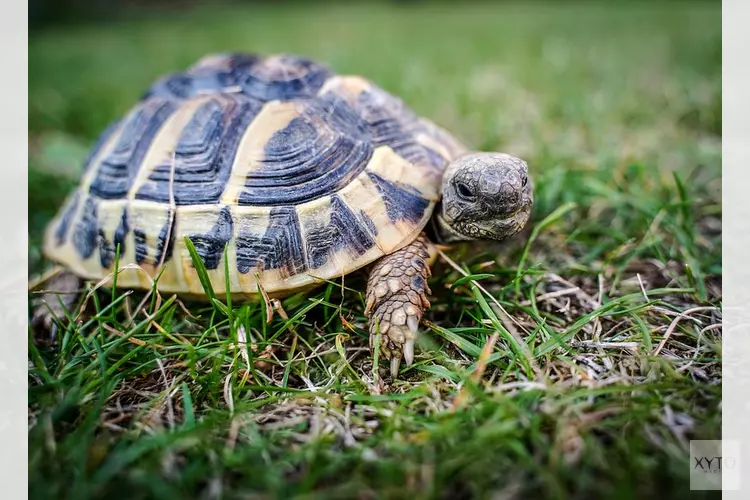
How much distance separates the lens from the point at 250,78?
2.45 meters

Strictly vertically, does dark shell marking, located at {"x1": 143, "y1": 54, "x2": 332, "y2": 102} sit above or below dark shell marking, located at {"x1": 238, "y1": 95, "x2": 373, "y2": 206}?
above

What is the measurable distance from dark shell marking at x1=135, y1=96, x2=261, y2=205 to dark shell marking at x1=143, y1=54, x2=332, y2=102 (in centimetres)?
11

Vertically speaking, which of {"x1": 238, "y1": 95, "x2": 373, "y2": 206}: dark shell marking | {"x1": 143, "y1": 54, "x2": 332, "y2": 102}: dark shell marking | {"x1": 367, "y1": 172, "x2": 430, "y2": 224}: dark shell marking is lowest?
{"x1": 367, "y1": 172, "x2": 430, "y2": 224}: dark shell marking

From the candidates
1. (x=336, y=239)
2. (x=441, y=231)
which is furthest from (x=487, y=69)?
(x=336, y=239)

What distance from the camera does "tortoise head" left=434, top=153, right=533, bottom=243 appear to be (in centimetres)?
197

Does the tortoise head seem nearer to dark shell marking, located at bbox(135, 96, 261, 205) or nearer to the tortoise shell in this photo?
the tortoise shell

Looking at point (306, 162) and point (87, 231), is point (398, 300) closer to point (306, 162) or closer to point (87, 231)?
point (306, 162)

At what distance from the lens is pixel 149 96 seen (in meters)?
2.71

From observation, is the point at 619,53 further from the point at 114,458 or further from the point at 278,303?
the point at 114,458

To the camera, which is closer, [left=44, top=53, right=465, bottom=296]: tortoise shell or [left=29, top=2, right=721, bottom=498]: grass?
[left=29, top=2, right=721, bottom=498]: grass

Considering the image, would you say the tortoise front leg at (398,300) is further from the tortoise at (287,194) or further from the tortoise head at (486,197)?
the tortoise head at (486,197)
